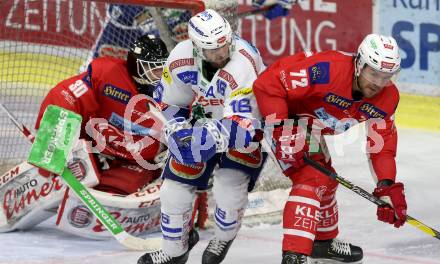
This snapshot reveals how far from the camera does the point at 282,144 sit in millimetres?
5117

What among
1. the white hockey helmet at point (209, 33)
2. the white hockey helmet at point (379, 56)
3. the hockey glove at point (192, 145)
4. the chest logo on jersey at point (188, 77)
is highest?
the white hockey helmet at point (209, 33)

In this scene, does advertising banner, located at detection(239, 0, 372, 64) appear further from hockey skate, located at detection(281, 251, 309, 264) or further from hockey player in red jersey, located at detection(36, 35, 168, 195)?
hockey skate, located at detection(281, 251, 309, 264)

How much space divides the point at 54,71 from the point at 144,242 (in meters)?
1.86

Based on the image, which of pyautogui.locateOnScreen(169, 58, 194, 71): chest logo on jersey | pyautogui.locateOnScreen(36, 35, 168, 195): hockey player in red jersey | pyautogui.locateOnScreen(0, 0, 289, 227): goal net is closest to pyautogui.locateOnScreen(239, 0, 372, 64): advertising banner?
pyautogui.locateOnScreen(0, 0, 289, 227): goal net

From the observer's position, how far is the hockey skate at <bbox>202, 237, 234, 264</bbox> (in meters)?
5.51

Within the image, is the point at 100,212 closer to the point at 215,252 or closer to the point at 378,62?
the point at 215,252

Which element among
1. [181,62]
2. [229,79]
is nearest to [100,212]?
[181,62]

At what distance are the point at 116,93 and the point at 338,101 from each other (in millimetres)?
1476

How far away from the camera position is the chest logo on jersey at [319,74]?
5133 mm

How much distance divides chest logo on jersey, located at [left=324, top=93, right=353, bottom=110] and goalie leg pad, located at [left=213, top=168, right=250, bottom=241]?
1.75ft

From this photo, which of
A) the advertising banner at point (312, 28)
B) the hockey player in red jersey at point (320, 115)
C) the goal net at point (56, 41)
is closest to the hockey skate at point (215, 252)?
the hockey player in red jersey at point (320, 115)

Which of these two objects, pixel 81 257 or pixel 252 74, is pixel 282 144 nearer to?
pixel 252 74

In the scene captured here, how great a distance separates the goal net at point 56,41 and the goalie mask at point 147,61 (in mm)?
687

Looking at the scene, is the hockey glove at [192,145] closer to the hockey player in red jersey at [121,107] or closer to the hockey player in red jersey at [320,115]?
the hockey player in red jersey at [320,115]
